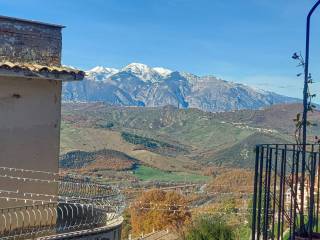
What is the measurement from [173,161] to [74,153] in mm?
31833

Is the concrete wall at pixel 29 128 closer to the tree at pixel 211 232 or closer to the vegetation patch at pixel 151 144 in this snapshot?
the tree at pixel 211 232

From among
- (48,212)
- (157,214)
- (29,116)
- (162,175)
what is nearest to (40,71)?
(29,116)

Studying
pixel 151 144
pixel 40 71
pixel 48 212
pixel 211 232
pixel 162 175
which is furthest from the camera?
pixel 151 144

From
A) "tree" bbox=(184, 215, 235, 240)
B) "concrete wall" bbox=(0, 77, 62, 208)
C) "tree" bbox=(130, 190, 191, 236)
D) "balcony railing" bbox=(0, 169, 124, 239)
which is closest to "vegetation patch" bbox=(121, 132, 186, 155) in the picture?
"tree" bbox=(130, 190, 191, 236)

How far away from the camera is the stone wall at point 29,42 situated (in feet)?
29.7

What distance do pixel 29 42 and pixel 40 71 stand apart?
0.77 m

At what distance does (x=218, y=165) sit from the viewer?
6019 inches

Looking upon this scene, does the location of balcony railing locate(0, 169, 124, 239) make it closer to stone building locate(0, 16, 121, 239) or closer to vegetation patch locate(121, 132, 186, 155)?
stone building locate(0, 16, 121, 239)

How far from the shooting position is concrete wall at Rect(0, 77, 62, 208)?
8914mm

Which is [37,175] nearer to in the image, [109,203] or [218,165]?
[109,203]

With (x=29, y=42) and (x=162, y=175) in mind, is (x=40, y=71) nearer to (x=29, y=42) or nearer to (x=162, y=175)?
(x=29, y=42)

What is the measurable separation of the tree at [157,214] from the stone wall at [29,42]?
40.1 meters

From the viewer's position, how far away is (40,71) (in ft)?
29.4

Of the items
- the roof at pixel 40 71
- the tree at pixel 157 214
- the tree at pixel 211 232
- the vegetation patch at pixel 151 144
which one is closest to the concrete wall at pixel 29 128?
the roof at pixel 40 71
